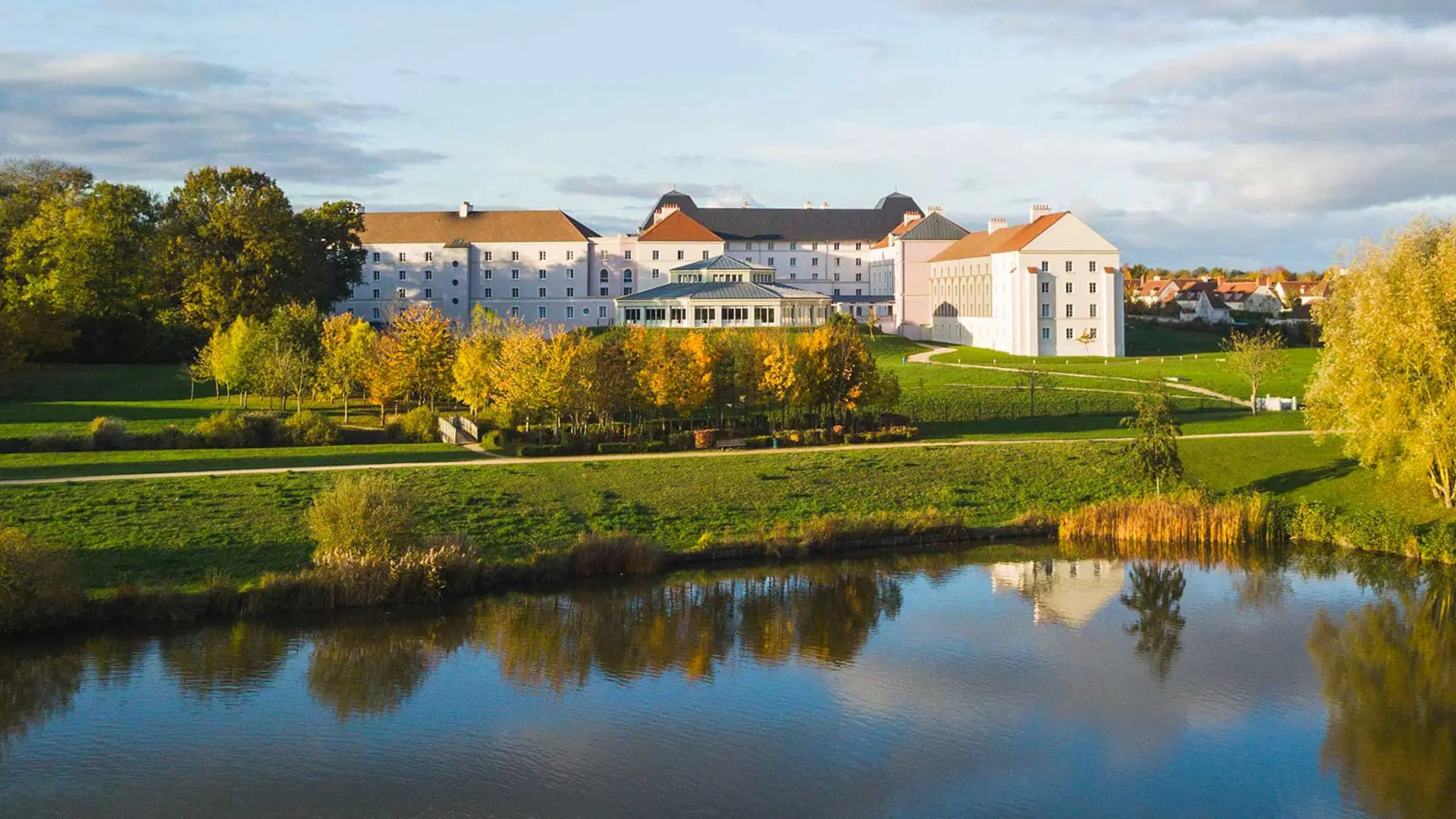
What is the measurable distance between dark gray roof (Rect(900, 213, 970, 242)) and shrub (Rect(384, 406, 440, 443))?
Result: 5162 centimetres

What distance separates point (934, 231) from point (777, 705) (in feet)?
235

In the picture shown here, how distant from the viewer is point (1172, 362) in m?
63.7

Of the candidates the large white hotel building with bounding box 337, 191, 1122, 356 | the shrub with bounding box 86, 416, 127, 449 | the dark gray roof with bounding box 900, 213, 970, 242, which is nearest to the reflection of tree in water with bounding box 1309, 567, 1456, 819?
the shrub with bounding box 86, 416, 127, 449

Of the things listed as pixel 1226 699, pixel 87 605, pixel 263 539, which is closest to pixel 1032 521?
pixel 1226 699

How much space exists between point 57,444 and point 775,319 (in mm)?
41699

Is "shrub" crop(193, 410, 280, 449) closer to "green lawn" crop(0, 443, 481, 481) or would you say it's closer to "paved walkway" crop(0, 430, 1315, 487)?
"green lawn" crop(0, 443, 481, 481)

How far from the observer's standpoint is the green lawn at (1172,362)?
52.5m

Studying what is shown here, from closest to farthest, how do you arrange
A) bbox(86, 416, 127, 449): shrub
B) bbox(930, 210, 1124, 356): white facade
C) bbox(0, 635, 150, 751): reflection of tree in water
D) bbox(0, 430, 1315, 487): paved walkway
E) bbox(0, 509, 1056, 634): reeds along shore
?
bbox(0, 635, 150, 751): reflection of tree in water
bbox(0, 509, 1056, 634): reeds along shore
bbox(0, 430, 1315, 487): paved walkway
bbox(86, 416, 127, 449): shrub
bbox(930, 210, 1124, 356): white facade

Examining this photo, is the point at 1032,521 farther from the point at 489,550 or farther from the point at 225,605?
the point at 225,605

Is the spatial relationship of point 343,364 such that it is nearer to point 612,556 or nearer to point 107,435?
point 107,435

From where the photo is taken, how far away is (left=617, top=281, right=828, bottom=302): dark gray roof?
233 feet

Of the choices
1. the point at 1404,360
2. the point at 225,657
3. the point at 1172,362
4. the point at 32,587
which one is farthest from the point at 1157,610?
the point at 1172,362

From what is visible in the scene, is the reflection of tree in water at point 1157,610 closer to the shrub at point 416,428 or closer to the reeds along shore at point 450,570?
the reeds along shore at point 450,570

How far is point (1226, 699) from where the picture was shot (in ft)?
61.7
